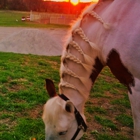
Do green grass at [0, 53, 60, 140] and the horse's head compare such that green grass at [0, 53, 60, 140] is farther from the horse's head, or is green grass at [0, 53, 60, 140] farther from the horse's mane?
the horse's mane

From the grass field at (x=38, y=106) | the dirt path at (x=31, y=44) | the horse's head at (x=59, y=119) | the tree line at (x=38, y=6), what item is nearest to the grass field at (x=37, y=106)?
the grass field at (x=38, y=106)

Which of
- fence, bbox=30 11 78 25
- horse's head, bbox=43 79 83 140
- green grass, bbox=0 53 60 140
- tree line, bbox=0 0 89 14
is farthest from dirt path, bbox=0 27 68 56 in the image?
tree line, bbox=0 0 89 14

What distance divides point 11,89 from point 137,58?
124 inches

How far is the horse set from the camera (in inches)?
83.2

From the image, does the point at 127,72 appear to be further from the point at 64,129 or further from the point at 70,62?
the point at 64,129

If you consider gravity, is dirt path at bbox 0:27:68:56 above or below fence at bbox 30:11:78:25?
above

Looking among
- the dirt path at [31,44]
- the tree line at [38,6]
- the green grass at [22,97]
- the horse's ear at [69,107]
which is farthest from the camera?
the tree line at [38,6]

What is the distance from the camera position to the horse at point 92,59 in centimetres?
211

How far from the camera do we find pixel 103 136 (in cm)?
346

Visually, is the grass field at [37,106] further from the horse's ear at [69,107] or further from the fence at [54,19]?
the fence at [54,19]

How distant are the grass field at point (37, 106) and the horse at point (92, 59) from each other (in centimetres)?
118

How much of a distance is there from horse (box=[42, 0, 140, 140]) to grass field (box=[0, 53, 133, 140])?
3.89 feet

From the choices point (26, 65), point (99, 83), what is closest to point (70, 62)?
point (99, 83)

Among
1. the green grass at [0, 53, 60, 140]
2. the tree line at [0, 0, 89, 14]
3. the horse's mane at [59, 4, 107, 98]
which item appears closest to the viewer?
the horse's mane at [59, 4, 107, 98]
